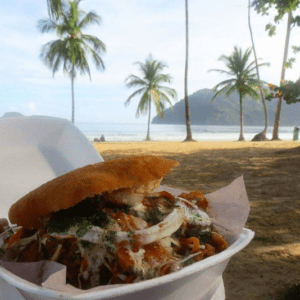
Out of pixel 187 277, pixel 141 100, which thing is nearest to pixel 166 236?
pixel 187 277

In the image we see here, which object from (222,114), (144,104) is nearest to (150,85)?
(144,104)

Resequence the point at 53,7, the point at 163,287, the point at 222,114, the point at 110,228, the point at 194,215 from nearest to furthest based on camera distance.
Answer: the point at 163,287 → the point at 110,228 → the point at 194,215 → the point at 53,7 → the point at 222,114

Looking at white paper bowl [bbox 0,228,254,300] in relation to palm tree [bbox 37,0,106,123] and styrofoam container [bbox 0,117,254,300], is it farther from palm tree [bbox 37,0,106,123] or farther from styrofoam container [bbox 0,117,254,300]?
palm tree [bbox 37,0,106,123]

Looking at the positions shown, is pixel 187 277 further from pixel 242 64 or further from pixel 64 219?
pixel 242 64

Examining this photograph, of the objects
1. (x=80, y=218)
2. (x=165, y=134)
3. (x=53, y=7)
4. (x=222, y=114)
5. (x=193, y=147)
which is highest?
(x=53, y=7)

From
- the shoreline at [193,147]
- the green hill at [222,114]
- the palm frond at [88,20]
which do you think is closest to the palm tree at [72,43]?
the palm frond at [88,20]

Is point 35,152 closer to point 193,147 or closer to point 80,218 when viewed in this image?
point 80,218

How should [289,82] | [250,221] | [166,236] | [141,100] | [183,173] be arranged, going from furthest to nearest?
[141,100]
[183,173]
[289,82]
[250,221]
[166,236]

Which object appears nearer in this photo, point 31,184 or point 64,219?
point 64,219
